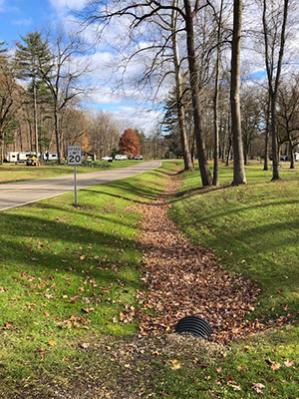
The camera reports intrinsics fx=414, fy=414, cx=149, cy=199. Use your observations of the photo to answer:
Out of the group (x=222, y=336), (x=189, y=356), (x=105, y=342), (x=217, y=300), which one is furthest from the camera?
(x=217, y=300)

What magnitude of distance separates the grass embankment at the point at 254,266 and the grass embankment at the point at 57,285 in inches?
61.2

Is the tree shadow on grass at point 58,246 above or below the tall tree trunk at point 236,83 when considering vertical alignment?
below

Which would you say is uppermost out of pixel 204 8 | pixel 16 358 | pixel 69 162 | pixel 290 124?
pixel 204 8

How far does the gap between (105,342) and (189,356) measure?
4.08 ft

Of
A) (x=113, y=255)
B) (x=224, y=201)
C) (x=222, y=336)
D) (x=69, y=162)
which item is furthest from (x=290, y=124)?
(x=222, y=336)

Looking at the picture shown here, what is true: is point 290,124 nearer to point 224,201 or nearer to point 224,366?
point 224,201

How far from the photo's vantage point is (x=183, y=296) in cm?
823

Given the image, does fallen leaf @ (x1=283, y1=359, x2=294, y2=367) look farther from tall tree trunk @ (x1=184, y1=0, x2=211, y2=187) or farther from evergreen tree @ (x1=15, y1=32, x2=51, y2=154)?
evergreen tree @ (x1=15, y1=32, x2=51, y2=154)

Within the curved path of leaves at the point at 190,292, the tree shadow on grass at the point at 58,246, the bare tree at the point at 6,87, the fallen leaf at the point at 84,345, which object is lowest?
the curved path of leaves at the point at 190,292

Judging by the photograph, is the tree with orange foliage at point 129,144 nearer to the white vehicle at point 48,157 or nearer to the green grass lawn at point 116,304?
the white vehicle at point 48,157

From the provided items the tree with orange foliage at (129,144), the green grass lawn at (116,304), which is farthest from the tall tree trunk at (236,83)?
the tree with orange foliage at (129,144)

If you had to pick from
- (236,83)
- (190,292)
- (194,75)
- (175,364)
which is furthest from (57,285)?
(194,75)

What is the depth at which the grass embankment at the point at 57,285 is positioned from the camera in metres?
4.90

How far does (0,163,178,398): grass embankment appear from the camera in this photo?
16.1 feet
